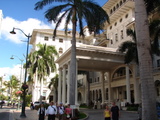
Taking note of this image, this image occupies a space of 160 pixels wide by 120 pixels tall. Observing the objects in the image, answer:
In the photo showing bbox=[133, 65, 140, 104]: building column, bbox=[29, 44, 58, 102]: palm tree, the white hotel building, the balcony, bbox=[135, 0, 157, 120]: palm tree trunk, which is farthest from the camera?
the balcony

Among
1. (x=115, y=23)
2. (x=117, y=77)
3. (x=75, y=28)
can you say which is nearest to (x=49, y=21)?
(x=75, y=28)

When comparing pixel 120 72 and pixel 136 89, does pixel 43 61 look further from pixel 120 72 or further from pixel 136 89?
pixel 136 89

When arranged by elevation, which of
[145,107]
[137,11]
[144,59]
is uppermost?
[137,11]

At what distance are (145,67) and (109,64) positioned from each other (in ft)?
89.8

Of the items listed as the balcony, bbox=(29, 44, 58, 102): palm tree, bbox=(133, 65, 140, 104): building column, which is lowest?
bbox=(133, 65, 140, 104): building column

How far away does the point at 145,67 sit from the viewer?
7.98 m

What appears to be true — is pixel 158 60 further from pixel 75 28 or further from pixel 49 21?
pixel 49 21

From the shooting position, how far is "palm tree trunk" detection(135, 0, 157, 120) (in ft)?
24.9

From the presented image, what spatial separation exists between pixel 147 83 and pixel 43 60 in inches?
1246

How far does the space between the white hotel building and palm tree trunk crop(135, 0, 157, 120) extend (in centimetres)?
1964

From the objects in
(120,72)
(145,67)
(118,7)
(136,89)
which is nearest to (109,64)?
(120,72)

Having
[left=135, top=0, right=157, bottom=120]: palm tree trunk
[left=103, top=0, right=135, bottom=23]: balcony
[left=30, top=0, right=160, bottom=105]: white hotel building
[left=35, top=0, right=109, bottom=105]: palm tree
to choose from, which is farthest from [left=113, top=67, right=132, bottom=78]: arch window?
[left=135, top=0, right=157, bottom=120]: palm tree trunk

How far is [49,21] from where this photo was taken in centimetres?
2025

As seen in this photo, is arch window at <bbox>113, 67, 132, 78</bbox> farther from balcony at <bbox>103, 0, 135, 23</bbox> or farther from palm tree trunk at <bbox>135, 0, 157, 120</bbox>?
palm tree trunk at <bbox>135, 0, 157, 120</bbox>
